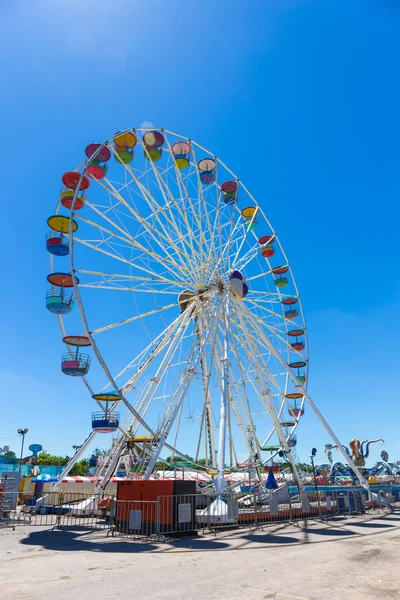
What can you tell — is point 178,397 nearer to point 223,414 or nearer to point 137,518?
point 223,414

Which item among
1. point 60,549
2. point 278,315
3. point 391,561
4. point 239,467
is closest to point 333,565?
point 391,561

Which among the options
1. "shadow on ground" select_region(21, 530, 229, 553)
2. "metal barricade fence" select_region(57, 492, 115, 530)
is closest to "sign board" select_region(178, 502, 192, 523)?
"shadow on ground" select_region(21, 530, 229, 553)

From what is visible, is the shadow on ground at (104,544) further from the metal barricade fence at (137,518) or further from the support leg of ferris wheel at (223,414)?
the support leg of ferris wheel at (223,414)

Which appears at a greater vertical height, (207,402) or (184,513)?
(207,402)

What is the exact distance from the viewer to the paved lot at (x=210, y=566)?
6711 mm

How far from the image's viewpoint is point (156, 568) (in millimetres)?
8602

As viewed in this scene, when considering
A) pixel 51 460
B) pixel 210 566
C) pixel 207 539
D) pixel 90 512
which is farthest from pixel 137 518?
pixel 51 460

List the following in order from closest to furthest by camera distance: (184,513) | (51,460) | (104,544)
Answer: (104,544), (184,513), (51,460)

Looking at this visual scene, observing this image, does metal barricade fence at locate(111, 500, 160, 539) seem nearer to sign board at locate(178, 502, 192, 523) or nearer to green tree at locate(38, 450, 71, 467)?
sign board at locate(178, 502, 192, 523)

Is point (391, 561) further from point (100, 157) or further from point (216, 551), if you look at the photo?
point (100, 157)

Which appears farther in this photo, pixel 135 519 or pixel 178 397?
pixel 178 397

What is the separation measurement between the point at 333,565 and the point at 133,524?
6.61 meters

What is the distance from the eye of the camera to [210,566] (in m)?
8.74

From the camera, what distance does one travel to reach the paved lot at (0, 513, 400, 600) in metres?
6.71
